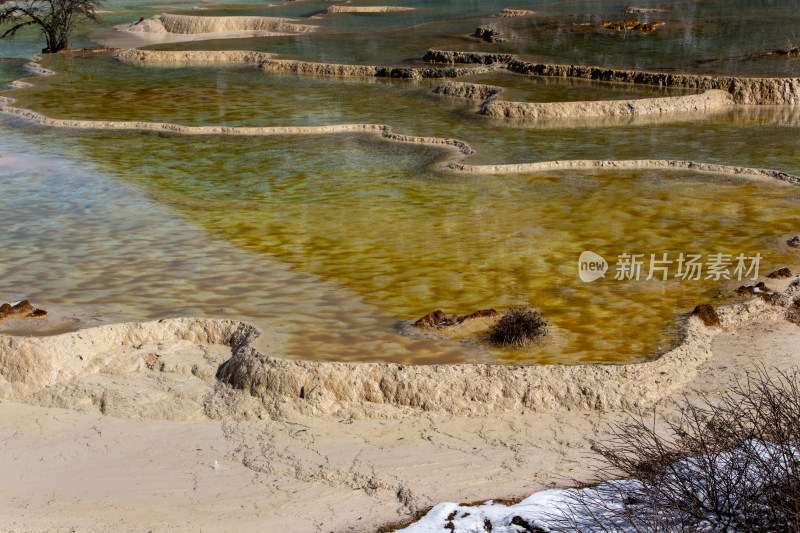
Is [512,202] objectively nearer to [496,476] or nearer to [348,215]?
[348,215]

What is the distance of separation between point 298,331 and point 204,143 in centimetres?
807

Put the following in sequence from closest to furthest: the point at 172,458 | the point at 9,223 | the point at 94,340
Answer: the point at 172,458, the point at 94,340, the point at 9,223

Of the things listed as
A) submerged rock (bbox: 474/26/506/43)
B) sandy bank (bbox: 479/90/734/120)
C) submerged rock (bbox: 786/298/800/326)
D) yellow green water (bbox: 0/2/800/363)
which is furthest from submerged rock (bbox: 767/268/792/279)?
submerged rock (bbox: 474/26/506/43)

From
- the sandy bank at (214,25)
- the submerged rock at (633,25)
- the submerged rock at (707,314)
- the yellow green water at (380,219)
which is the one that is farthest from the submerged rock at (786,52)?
the sandy bank at (214,25)

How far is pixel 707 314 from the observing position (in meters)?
5.85

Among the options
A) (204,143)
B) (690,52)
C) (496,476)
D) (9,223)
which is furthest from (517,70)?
(496,476)

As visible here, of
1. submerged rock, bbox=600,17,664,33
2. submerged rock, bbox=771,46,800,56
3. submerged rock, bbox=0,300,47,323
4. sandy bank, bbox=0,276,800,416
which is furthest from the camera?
submerged rock, bbox=600,17,664,33

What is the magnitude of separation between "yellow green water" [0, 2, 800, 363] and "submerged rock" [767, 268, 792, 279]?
43cm

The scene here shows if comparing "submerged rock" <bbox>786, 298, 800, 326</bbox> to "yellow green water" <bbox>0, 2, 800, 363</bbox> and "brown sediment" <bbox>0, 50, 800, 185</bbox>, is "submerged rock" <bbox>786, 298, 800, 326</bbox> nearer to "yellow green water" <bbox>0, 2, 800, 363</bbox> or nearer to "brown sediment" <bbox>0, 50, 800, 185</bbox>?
"yellow green water" <bbox>0, 2, 800, 363</bbox>

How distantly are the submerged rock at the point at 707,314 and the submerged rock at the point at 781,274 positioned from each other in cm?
100

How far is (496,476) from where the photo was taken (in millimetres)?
4141

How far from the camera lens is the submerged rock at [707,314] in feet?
19.0

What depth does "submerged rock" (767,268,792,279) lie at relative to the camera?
6559mm

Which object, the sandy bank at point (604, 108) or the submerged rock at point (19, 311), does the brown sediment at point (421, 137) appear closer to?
the sandy bank at point (604, 108)
